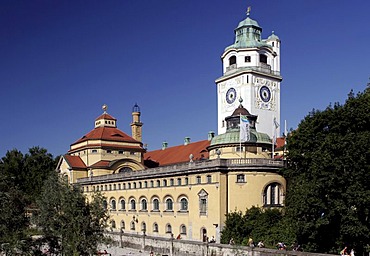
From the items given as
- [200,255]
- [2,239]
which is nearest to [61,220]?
[2,239]

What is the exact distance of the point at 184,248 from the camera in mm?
40875

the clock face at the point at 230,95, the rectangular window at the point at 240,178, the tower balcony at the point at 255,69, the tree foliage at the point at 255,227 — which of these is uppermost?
the tower balcony at the point at 255,69

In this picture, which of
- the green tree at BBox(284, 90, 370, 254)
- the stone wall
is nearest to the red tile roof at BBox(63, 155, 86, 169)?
the stone wall

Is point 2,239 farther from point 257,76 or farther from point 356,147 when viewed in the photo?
point 257,76

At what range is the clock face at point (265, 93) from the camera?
6775cm

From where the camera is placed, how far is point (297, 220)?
35.3 metres

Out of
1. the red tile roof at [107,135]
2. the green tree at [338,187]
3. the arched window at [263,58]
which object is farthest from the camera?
the red tile roof at [107,135]

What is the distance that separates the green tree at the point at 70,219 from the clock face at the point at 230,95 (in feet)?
137

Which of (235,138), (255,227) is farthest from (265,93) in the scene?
(255,227)

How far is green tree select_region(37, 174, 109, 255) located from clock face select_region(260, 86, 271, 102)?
139ft

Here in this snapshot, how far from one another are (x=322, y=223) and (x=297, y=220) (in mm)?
2751

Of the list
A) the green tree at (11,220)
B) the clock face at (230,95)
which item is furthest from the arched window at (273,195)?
the clock face at (230,95)

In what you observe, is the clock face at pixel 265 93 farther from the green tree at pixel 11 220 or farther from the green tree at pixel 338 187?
the green tree at pixel 11 220

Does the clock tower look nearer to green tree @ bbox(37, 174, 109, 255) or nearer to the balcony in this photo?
the balcony
